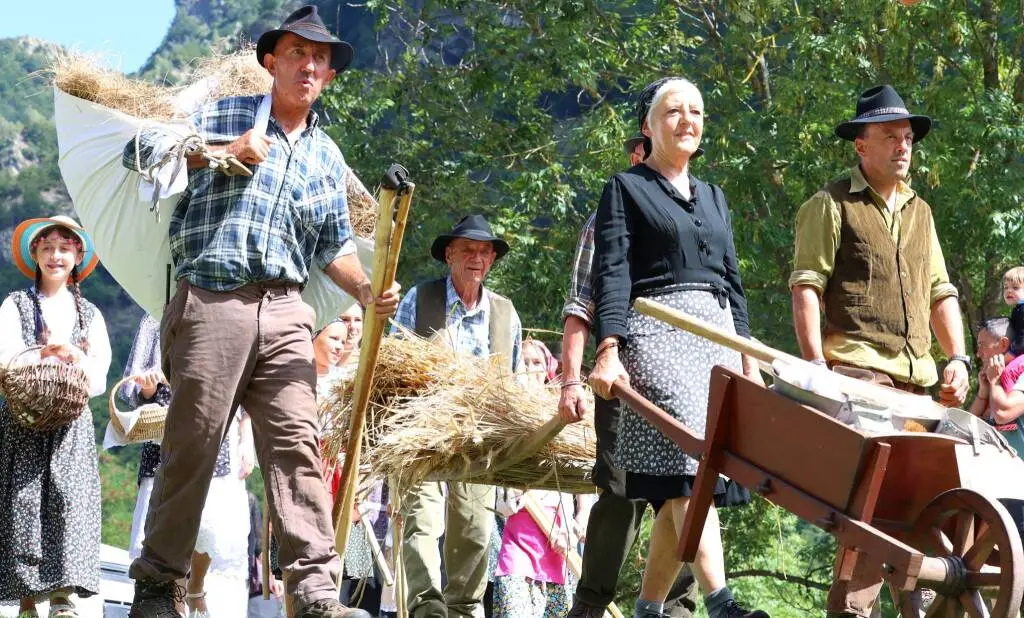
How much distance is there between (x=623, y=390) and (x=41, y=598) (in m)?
3.64

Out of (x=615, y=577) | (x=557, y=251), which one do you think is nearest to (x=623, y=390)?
(x=615, y=577)

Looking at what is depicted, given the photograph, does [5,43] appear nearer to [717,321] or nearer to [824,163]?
[824,163]

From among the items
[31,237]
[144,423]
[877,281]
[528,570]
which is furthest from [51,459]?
[877,281]

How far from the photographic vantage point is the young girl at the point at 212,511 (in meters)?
7.36

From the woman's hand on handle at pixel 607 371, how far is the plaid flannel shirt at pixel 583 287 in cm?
27

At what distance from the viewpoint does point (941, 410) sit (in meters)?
4.47

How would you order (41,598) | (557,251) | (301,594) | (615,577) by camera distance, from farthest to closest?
(557,251) < (41,598) < (615,577) < (301,594)

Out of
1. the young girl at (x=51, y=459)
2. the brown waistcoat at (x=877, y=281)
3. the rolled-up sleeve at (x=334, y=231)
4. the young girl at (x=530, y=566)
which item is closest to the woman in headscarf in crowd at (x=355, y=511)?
the young girl at (x=530, y=566)

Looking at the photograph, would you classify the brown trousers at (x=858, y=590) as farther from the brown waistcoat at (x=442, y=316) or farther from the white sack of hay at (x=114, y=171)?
the brown waistcoat at (x=442, y=316)

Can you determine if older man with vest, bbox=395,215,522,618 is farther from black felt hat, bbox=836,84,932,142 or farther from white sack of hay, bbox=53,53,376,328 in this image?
black felt hat, bbox=836,84,932,142

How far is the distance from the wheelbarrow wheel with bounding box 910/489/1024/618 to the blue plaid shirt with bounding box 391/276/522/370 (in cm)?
335

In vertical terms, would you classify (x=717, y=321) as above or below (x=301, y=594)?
above

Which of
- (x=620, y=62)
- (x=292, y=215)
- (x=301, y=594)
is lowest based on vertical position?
(x=301, y=594)

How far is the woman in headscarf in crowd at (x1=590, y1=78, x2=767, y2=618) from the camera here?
5113 mm
